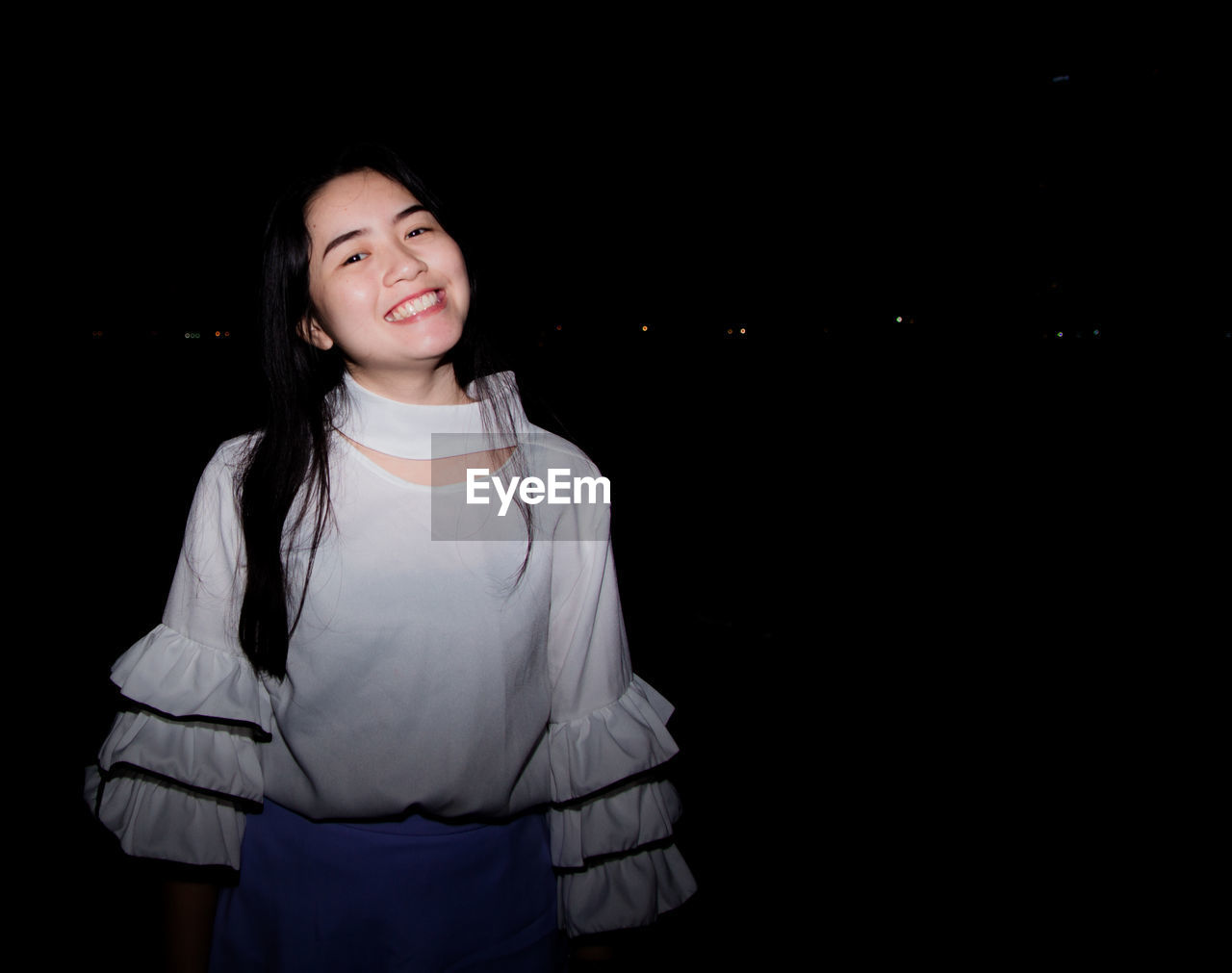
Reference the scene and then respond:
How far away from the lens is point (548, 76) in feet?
7.54

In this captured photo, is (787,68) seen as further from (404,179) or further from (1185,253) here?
(404,179)

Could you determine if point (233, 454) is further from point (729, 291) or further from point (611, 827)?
point (729, 291)

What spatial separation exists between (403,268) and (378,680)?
60 cm

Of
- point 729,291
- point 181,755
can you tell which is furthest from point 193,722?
point 729,291

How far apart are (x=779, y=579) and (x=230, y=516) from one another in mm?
3563

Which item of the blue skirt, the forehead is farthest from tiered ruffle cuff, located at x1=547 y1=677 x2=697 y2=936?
the forehead

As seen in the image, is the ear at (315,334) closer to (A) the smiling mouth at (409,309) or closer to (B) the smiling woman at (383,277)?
(B) the smiling woman at (383,277)

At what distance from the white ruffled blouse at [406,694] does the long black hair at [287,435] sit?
24 millimetres

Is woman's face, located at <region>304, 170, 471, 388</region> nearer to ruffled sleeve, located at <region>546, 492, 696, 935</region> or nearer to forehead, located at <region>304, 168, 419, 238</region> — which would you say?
forehead, located at <region>304, 168, 419, 238</region>

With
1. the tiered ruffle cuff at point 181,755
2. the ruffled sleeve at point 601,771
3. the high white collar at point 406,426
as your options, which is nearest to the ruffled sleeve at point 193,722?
the tiered ruffle cuff at point 181,755

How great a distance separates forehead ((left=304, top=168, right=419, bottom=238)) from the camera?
3.00 ft

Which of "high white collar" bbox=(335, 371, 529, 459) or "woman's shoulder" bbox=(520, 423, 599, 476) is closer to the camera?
"high white collar" bbox=(335, 371, 529, 459)

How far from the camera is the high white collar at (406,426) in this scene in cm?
98

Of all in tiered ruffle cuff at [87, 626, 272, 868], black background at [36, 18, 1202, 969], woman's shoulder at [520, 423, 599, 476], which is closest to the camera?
tiered ruffle cuff at [87, 626, 272, 868]
